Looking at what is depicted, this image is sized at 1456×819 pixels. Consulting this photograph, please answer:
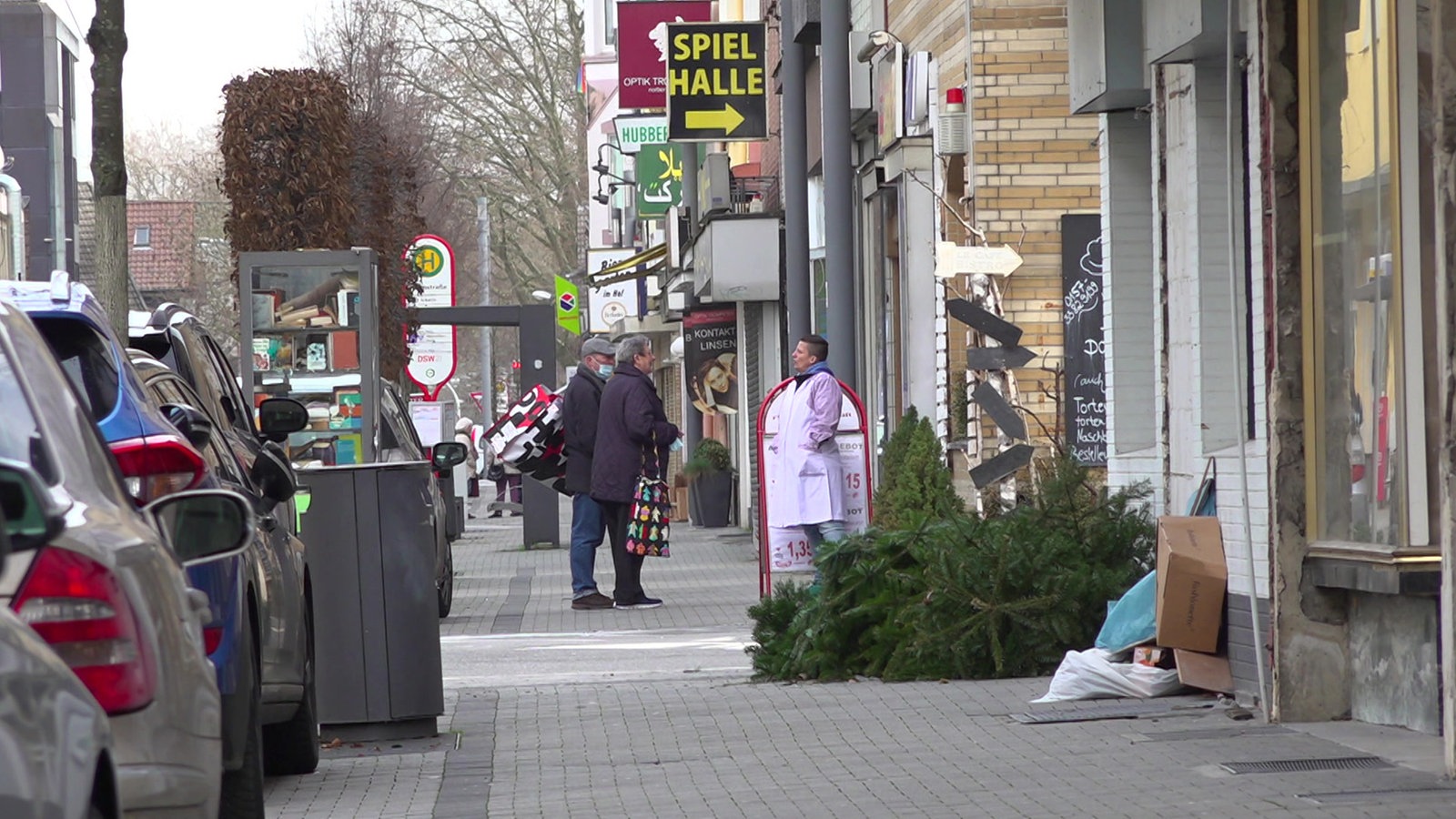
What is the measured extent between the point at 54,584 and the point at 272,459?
181 inches

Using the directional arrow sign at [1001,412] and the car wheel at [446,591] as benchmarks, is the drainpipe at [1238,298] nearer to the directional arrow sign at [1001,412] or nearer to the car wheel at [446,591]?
the directional arrow sign at [1001,412]

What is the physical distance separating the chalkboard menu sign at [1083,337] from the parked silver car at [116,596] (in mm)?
10539

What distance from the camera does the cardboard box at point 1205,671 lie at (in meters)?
9.91

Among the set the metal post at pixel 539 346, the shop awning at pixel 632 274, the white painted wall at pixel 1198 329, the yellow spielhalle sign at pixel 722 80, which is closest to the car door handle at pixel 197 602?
the white painted wall at pixel 1198 329

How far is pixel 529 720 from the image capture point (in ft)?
35.4

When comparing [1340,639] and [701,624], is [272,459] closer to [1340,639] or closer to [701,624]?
[1340,639]

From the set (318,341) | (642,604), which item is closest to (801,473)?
(642,604)

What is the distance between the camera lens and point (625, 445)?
1803 centimetres

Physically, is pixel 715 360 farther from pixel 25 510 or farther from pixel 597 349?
pixel 25 510

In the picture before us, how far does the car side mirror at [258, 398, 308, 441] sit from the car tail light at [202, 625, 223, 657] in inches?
168

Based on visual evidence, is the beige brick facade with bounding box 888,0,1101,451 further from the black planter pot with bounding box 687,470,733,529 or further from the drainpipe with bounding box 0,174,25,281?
the drainpipe with bounding box 0,174,25,281

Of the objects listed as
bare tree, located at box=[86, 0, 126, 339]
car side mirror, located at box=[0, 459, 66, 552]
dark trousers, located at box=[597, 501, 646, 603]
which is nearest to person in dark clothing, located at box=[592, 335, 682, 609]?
dark trousers, located at box=[597, 501, 646, 603]

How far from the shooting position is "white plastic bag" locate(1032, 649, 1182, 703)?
1021 centimetres

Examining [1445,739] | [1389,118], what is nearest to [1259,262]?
[1389,118]
